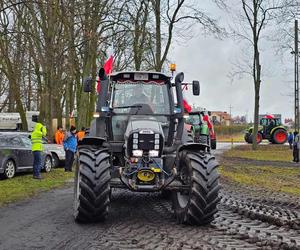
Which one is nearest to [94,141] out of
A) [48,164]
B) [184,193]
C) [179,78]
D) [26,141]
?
[184,193]

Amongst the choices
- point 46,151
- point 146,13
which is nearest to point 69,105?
point 146,13

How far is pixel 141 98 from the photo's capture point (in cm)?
1023

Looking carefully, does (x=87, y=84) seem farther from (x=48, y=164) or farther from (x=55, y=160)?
(x=55, y=160)

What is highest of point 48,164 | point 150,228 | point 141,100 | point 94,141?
point 141,100

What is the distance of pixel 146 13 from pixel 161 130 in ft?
84.6

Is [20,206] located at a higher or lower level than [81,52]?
lower

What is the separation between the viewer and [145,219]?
30.7ft

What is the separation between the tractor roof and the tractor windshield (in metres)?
0.10

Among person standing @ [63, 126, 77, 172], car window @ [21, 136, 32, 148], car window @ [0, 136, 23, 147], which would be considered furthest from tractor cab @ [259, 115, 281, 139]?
car window @ [0, 136, 23, 147]

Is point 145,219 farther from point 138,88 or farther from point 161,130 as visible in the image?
point 138,88

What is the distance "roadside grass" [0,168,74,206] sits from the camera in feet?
43.2

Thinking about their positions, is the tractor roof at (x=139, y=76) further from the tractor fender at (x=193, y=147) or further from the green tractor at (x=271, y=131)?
the green tractor at (x=271, y=131)

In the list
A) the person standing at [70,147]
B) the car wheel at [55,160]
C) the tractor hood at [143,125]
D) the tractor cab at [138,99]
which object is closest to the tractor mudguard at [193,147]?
the tractor hood at [143,125]

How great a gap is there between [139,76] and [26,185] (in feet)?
Result: 22.5
